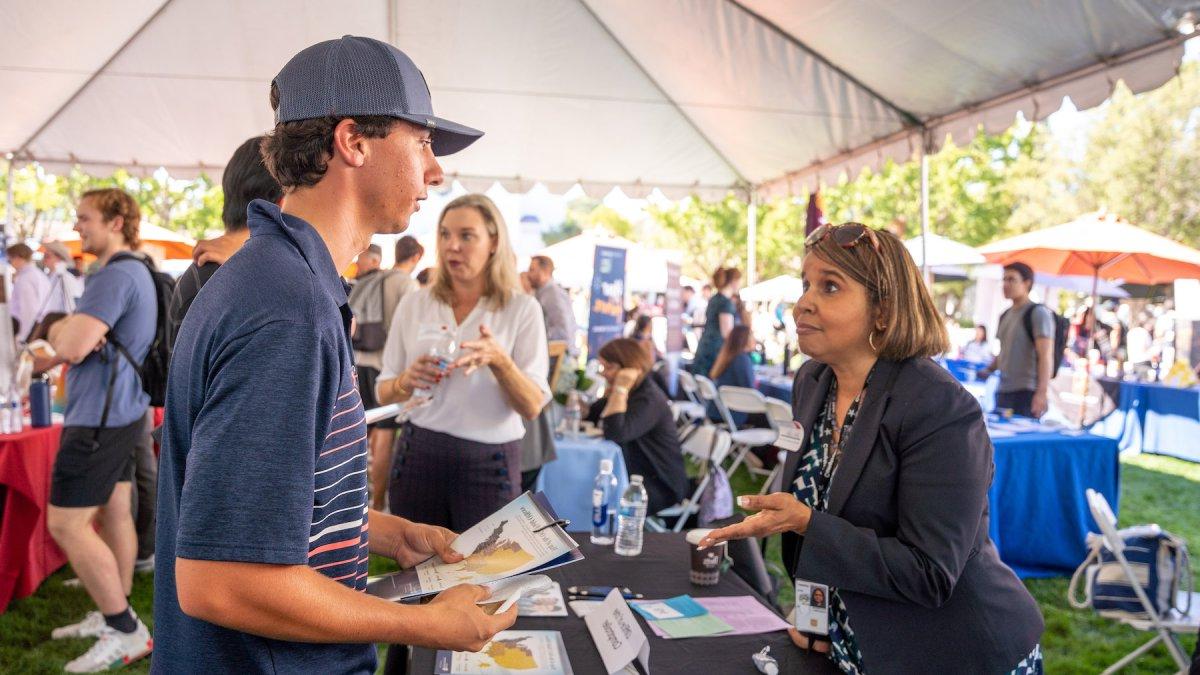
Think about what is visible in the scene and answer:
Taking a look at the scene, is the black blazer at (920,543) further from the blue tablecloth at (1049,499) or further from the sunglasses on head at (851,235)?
the blue tablecloth at (1049,499)

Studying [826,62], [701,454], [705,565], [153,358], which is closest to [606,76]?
[826,62]

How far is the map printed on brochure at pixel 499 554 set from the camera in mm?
1127

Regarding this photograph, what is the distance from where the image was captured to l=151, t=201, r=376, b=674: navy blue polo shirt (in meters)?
0.84

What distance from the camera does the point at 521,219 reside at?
53.1ft

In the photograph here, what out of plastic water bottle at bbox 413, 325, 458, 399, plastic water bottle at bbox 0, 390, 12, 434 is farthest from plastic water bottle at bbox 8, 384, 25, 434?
plastic water bottle at bbox 413, 325, 458, 399

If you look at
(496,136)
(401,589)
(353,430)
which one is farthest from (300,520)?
(496,136)

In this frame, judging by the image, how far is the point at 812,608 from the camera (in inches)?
70.9

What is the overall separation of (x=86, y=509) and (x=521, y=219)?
1321 centimetres

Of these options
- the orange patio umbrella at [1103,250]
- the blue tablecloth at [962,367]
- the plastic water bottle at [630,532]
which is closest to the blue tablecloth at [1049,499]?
the plastic water bottle at [630,532]

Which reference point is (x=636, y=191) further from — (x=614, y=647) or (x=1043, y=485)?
(x=614, y=647)

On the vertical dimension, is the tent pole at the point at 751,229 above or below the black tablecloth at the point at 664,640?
above

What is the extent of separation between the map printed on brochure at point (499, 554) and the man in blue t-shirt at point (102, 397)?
8.30ft

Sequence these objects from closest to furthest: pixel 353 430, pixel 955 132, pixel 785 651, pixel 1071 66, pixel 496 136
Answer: pixel 353 430 < pixel 785 651 < pixel 1071 66 < pixel 955 132 < pixel 496 136

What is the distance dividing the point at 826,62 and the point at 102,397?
5.16m
